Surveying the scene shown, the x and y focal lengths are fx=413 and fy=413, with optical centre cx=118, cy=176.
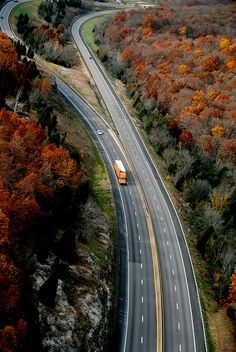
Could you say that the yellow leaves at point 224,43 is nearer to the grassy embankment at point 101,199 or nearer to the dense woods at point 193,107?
the dense woods at point 193,107

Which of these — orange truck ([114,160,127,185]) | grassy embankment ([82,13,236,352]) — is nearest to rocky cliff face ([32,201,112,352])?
grassy embankment ([82,13,236,352])

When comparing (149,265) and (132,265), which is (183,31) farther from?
(132,265)

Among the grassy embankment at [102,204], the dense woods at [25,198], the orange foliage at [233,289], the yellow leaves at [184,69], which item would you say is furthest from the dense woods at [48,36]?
the orange foliage at [233,289]

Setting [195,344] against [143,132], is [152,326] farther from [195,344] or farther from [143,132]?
[143,132]

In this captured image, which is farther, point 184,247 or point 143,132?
point 143,132

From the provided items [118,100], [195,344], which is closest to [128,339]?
[195,344]
